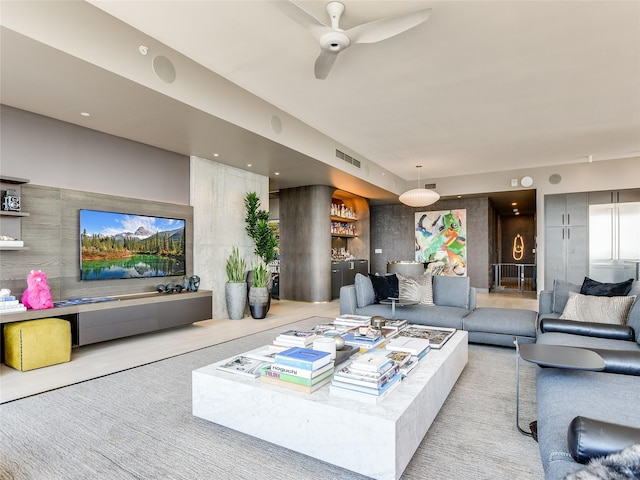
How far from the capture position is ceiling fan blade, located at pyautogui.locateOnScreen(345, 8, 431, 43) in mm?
2429

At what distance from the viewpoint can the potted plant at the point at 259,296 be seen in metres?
6.01

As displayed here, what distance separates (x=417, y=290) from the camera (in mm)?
4793

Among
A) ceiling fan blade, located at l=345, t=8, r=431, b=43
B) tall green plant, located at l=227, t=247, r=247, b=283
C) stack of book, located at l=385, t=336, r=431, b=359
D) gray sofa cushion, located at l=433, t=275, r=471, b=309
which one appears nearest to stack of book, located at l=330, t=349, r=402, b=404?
stack of book, located at l=385, t=336, r=431, b=359

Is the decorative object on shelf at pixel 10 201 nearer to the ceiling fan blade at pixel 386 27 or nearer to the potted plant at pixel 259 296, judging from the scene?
the potted plant at pixel 259 296

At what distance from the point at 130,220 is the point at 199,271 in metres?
1.35

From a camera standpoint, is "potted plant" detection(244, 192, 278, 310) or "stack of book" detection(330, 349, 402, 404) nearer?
"stack of book" detection(330, 349, 402, 404)

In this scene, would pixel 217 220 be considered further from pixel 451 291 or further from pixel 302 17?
pixel 302 17

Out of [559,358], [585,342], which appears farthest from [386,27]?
[585,342]

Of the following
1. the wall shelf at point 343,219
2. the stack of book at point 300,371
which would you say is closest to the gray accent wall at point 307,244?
the wall shelf at point 343,219

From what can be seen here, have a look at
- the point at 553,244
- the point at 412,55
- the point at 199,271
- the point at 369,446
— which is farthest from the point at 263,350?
the point at 553,244

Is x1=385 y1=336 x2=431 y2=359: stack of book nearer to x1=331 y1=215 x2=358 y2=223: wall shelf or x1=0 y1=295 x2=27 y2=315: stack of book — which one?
x1=0 y1=295 x2=27 y2=315: stack of book

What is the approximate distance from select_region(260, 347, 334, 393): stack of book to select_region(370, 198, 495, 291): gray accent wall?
8.27 meters

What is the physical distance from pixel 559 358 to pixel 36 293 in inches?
178

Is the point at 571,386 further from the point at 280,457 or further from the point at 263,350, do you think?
the point at 263,350
